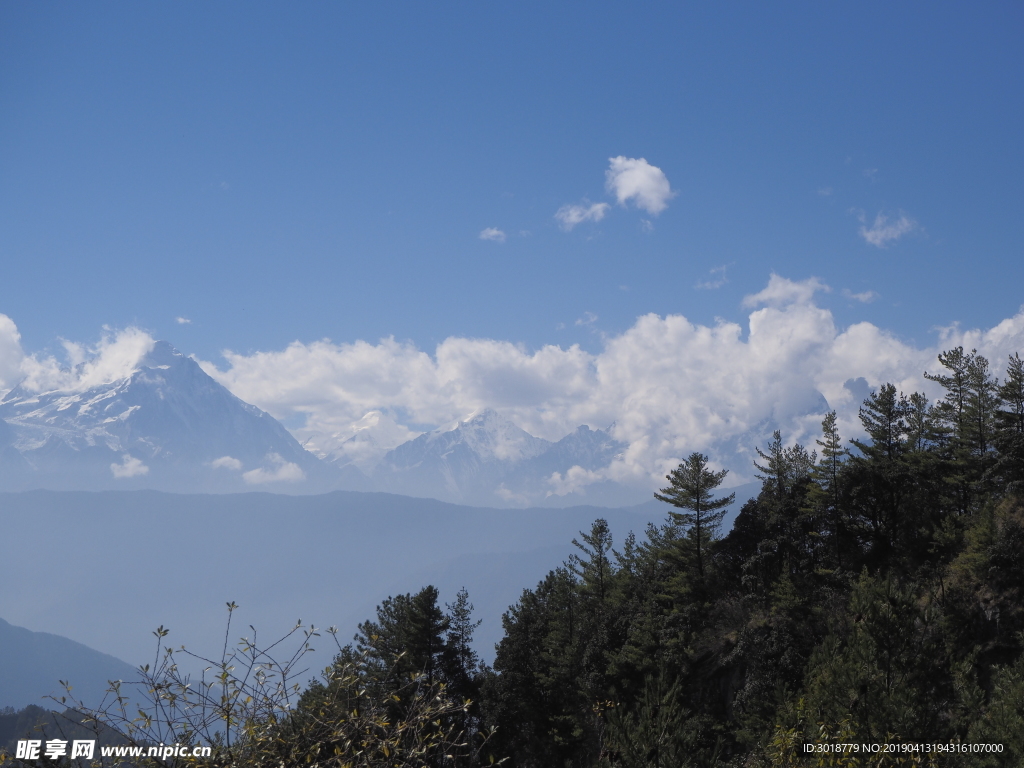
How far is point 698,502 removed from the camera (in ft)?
150

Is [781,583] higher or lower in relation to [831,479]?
lower

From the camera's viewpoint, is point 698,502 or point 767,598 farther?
point 698,502

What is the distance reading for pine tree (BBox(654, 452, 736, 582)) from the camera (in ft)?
149

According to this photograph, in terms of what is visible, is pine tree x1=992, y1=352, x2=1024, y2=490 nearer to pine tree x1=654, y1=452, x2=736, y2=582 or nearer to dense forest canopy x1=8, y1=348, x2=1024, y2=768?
dense forest canopy x1=8, y1=348, x2=1024, y2=768

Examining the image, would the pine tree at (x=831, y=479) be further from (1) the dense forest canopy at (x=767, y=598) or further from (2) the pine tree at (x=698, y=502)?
(2) the pine tree at (x=698, y=502)

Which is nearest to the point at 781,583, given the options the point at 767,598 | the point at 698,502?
the point at 767,598

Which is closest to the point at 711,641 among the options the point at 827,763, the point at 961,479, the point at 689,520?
the point at 689,520

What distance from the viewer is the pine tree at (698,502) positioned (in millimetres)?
45406

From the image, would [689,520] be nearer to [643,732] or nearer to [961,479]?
[961,479]

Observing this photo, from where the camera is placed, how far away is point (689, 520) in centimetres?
4566

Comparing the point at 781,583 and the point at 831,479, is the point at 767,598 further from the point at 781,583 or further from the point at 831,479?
the point at 831,479

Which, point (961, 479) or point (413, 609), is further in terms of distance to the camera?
point (413, 609)

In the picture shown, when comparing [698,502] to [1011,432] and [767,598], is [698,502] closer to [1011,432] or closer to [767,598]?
[767,598]

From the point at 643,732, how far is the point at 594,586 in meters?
33.7
